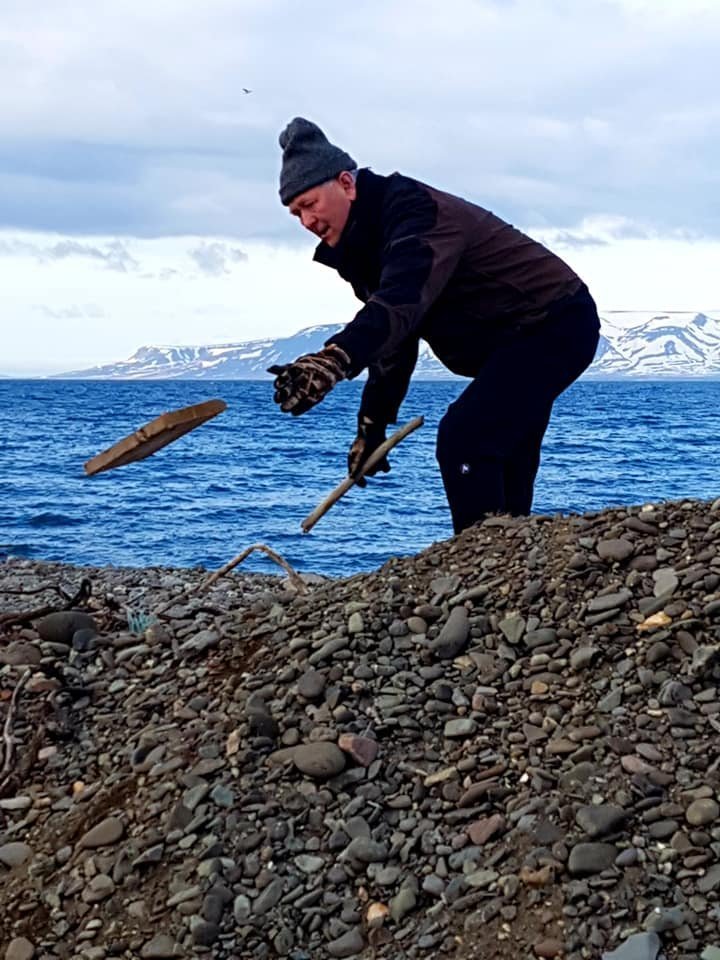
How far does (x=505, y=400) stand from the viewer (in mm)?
4875

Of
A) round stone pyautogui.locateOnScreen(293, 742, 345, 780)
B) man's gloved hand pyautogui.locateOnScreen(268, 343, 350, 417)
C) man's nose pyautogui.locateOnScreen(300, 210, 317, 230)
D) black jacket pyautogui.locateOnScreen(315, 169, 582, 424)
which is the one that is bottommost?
round stone pyautogui.locateOnScreen(293, 742, 345, 780)

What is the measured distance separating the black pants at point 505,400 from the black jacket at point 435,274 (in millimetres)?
87

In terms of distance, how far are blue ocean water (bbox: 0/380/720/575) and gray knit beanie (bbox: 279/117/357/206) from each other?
10.3m

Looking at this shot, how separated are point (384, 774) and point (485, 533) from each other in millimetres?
1601

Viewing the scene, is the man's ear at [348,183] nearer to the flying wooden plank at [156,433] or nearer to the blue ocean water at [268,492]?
the flying wooden plank at [156,433]

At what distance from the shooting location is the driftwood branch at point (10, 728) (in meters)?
4.41

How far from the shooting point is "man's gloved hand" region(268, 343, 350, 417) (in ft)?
12.3

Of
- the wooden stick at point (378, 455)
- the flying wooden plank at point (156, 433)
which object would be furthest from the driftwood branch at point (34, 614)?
the flying wooden plank at point (156, 433)

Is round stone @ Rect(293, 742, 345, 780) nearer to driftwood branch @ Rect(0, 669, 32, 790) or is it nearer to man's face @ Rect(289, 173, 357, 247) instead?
driftwood branch @ Rect(0, 669, 32, 790)

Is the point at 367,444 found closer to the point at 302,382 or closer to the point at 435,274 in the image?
the point at 435,274

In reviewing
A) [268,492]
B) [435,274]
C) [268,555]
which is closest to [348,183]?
[435,274]

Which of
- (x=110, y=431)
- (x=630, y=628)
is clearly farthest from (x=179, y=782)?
(x=110, y=431)

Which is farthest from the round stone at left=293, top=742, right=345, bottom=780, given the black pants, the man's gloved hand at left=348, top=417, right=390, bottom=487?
the man's gloved hand at left=348, top=417, right=390, bottom=487

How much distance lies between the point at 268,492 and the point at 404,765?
21157 mm
